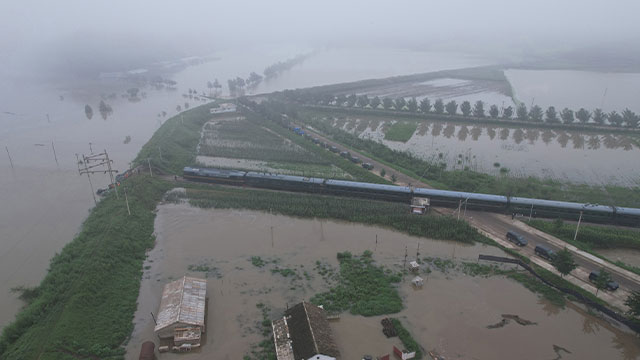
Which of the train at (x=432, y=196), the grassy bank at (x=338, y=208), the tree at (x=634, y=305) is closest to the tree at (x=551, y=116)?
the train at (x=432, y=196)

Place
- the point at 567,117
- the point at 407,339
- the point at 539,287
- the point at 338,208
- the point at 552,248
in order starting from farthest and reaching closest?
the point at 567,117
the point at 338,208
the point at 552,248
the point at 539,287
the point at 407,339

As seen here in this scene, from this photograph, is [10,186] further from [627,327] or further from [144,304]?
[627,327]

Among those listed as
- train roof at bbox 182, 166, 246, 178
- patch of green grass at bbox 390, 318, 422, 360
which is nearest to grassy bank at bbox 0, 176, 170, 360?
train roof at bbox 182, 166, 246, 178

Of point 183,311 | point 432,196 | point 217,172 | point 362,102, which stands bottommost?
point 183,311

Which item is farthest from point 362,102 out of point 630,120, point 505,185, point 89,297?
point 89,297

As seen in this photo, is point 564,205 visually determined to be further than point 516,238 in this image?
Yes

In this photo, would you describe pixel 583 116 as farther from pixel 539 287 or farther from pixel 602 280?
pixel 539 287

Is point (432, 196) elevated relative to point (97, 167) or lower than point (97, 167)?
lower
